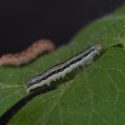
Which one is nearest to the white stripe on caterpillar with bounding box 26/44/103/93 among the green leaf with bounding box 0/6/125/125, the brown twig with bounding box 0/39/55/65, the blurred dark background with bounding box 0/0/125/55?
the green leaf with bounding box 0/6/125/125

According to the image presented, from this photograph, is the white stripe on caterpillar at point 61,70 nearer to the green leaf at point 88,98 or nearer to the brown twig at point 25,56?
the green leaf at point 88,98

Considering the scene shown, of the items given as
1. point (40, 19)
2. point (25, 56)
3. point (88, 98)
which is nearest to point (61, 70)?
point (88, 98)

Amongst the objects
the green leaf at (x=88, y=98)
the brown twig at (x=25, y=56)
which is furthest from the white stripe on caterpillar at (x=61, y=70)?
the brown twig at (x=25, y=56)

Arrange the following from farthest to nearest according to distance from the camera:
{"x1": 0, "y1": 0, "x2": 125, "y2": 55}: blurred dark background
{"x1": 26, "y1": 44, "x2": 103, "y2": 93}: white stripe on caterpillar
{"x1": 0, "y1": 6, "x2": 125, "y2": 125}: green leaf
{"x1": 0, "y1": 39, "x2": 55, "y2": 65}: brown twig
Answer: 1. {"x1": 0, "y1": 0, "x2": 125, "y2": 55}: blurred dark background
2. {"x1": 0, "y1": 39, "x2": 55, "y2": 65}: brown twig
3. {"x1": 26, "y1": 44, "x2": 103, "y2": 93}: white stripe on caterpillar
4. {"x1": 0, "y1": 6, "x2": 125, "y2": 125}: green leaf

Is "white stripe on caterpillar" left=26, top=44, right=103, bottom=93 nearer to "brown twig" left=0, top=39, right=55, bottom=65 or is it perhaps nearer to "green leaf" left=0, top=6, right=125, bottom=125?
"green leaf" left=0, top=6, right=125, bottom=125

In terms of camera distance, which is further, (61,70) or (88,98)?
(61,70)

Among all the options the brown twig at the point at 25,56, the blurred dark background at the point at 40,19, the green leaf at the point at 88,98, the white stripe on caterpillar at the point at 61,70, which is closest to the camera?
the green leaf at the point at 88,98

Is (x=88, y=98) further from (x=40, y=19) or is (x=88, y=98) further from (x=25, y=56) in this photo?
(x=40, y=19)

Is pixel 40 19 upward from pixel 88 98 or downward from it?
upward

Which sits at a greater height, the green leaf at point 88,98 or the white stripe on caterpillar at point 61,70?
the white stripe on caterpillar at point 61,70
